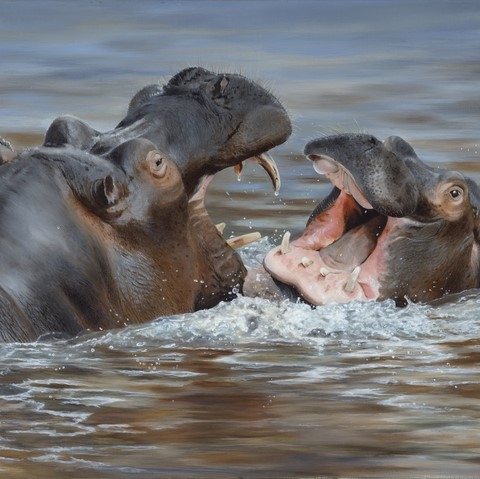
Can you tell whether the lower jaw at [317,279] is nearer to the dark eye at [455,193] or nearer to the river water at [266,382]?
the river water at [266,382]

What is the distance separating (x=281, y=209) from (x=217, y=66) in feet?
15.0


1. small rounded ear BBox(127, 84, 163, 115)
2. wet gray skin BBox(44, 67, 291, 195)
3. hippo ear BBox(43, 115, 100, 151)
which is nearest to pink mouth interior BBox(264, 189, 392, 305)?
wet gray skin BBox(44, 67, 291, 195)

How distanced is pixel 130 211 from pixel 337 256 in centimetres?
124

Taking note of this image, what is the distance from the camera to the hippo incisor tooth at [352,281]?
8.34 metres

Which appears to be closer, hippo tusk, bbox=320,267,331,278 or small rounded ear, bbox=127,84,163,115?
small rounded ear, bbox=127,84,163,115

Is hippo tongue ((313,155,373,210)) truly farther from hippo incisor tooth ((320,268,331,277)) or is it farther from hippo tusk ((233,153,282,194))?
hippo tusk ((233,153,282,194))

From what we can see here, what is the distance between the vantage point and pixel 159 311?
7.84 meters

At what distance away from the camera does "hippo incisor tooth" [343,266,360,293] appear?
27.3ft

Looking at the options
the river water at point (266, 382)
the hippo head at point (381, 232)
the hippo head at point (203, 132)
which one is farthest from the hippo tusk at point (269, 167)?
the hippo head at point (381, 232)

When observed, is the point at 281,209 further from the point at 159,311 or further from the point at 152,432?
the point at 152,432

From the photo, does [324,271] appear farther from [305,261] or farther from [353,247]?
[353,247]

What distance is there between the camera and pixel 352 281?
27.4 ft

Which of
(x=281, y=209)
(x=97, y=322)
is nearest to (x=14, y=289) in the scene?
(x=97, y=322)

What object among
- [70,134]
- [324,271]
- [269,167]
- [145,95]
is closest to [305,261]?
[324,271]
